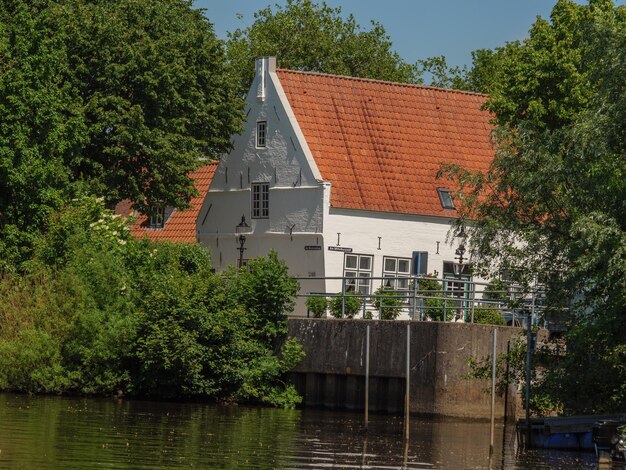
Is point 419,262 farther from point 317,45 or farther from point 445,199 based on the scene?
point 317,45

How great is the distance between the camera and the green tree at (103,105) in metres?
53.4

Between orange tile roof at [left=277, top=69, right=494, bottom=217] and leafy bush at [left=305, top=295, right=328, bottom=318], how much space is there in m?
9.80

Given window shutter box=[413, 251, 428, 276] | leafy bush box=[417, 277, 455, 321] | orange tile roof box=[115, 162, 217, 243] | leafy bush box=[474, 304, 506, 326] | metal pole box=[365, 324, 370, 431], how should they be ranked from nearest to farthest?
metal pole box=[365, 324, 370, 431] → leafy bush box=[417, 277, 455, 321] → leafy bush box=[474, 304, 506, 326] → window shutter box=[413, 251, 428, 276] → orange tile roof box=[115, 162, 217, 243]

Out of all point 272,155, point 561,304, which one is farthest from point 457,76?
point 561,304

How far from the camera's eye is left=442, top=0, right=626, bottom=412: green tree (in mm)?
38594

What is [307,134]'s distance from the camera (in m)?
61.9

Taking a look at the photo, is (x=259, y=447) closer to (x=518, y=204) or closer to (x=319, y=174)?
(x=518, y=204)

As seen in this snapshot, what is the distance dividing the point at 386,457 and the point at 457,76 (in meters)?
62.4

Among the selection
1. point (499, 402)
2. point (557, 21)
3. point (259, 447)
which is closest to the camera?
point (259, 447)

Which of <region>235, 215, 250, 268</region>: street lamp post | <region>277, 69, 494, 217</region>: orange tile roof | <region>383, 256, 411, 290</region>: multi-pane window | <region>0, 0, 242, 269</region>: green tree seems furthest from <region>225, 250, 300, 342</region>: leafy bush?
<region>235, 215, 250, 268</region>: street lamp post

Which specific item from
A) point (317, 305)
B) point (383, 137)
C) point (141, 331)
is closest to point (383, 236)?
point (383, 137)

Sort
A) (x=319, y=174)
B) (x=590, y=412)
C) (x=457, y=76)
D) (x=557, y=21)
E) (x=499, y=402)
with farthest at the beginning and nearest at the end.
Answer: (x=457, y=76)
(x=319, y=174)
(x=557, y=21)
(x=499, y=402)
(x=590, y=412)

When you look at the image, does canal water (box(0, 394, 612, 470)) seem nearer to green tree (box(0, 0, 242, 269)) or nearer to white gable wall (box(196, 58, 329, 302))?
green tree (box(0, 0, 242, 269))

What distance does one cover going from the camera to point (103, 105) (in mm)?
58656
